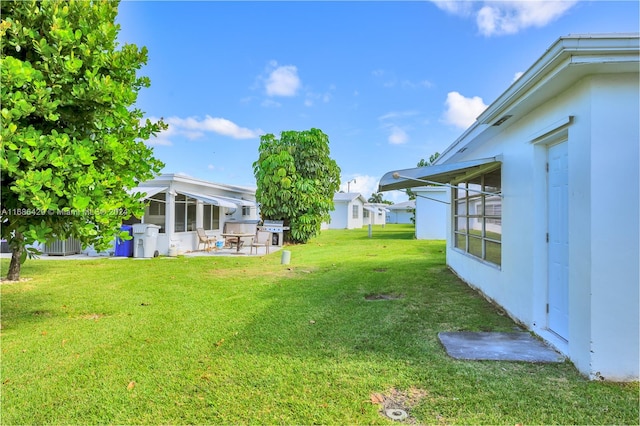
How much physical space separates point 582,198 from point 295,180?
16.5 m

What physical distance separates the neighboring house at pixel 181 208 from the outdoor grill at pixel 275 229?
2.34 m

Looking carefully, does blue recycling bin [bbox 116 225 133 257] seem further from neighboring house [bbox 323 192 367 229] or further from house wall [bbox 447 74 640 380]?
neighboring house [bbox 323 192 367 229]

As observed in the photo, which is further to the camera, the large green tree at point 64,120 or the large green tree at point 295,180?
the large green tree at point 295,180

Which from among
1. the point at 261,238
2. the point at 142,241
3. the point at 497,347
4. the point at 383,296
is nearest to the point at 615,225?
the point at 497,347

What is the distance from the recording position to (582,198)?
12.3 ft

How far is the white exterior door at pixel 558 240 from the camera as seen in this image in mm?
Result: 4523

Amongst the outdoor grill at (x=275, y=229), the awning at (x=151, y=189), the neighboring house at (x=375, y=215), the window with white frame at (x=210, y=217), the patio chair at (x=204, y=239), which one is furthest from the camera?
the neighboring house at (x=375, y=215)

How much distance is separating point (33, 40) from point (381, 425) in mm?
5568

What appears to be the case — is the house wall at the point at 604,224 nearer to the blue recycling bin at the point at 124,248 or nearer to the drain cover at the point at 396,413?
the drain cover at the point at 396,413

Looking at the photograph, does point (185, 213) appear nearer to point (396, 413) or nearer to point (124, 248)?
point (124, 248)

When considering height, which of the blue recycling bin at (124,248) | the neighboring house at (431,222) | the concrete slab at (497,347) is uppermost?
the neighboring house at (431,222)

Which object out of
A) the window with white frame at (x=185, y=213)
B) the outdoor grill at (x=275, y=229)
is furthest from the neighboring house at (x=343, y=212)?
the window with white frame at (x=185, y=213)

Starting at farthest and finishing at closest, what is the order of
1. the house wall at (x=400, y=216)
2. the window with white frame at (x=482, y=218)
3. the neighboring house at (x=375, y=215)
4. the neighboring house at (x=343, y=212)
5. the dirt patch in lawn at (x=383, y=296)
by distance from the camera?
the house wall at (x=400, y=216) < the neighboring house at (x=375, y=215) < the neighboring house at (x=343, y=212) < the dirt patch in lawn at (x=383, y=296) < the window with white frame at (x=482, y=218)

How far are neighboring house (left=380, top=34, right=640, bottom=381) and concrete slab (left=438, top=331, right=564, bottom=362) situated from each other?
231 millimetres
